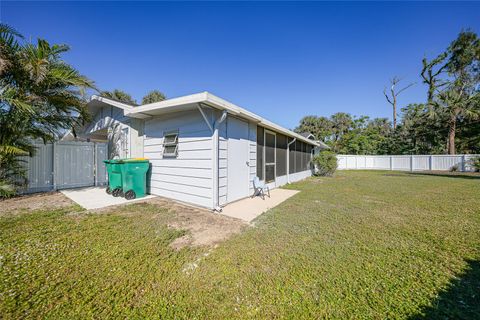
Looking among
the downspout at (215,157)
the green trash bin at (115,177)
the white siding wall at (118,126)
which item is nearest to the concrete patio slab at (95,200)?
the green trash bin at (115,177)

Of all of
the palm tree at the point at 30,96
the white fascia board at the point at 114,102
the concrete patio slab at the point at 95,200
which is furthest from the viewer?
the white fascia board at the point at 114,102

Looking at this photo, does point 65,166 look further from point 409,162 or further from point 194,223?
point 409,162

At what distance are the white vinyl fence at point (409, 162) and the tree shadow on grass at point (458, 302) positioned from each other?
17993mm

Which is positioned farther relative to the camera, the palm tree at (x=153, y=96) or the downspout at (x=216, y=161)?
the palm tree at (x=153, y=96)

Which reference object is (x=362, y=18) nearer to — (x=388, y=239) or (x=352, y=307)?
(x=388, y=239)

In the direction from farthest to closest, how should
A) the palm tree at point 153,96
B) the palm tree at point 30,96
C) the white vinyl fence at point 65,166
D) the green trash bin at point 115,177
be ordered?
the palm tree at point 153,96
the white vinyl fence at point 65,166
the green trash bin at point 115,177
the palm tree at point 30,96

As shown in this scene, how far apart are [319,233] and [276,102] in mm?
12438

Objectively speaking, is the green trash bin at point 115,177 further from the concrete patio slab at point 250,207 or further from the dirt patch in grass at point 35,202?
the concrete patio slab at point 250,207

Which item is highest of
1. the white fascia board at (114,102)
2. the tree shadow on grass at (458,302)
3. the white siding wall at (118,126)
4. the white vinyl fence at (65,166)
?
the white fascia board at (114,102)

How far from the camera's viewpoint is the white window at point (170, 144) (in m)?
5.19

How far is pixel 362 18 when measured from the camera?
819 centimetres

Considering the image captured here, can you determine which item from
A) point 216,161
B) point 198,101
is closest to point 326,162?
point 216,161

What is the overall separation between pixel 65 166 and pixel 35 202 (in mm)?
2301

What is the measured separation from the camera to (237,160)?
5.25m
